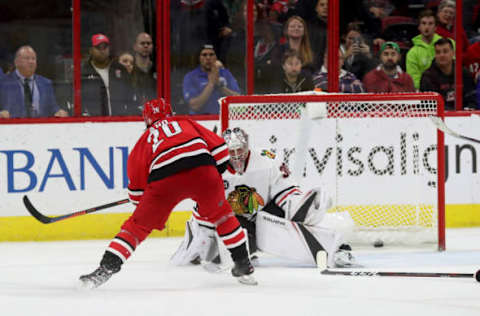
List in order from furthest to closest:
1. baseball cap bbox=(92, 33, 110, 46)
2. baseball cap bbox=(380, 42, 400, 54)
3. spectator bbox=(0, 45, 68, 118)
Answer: baseball cap bbox=(380, 42, 400, 54), baseball cap bbox=(92, 33, 110, 46), spectator bbox=(0, 45, 68, 118)

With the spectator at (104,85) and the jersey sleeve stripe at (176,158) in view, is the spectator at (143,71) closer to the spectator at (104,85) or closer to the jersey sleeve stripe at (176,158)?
the spectator at (104,85)

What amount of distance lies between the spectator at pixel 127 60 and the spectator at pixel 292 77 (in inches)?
40.0

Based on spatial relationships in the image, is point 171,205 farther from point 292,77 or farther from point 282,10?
point 282,10

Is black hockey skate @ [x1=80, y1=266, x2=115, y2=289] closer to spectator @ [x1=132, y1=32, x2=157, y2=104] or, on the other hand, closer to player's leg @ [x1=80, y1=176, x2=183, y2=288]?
player's leg @ [x1=80, y1=176, x2=183, y2=288]

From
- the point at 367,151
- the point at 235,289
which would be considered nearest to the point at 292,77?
the point at 367,151

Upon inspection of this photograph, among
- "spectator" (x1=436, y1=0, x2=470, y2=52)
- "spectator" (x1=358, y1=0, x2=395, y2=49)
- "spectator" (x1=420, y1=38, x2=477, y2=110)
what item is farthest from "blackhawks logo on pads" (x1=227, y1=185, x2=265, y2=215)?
"spectator" (x1=436, y1=0, x2=470, y2=52)

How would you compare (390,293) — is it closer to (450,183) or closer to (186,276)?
(186,276)

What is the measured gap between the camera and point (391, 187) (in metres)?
→ 5.61

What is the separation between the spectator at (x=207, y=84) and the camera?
6.16 m

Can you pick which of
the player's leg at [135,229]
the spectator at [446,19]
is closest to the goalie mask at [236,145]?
the player's leg at [135,229]

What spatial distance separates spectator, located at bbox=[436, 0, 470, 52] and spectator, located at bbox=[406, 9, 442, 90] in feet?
0.14

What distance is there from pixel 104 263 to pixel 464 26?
3.66 m

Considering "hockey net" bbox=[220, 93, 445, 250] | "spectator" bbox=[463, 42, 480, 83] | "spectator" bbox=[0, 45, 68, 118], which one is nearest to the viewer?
"hockey net" bbox=[220, 93, 445, 250]

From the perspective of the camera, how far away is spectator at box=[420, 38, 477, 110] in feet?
21.0
